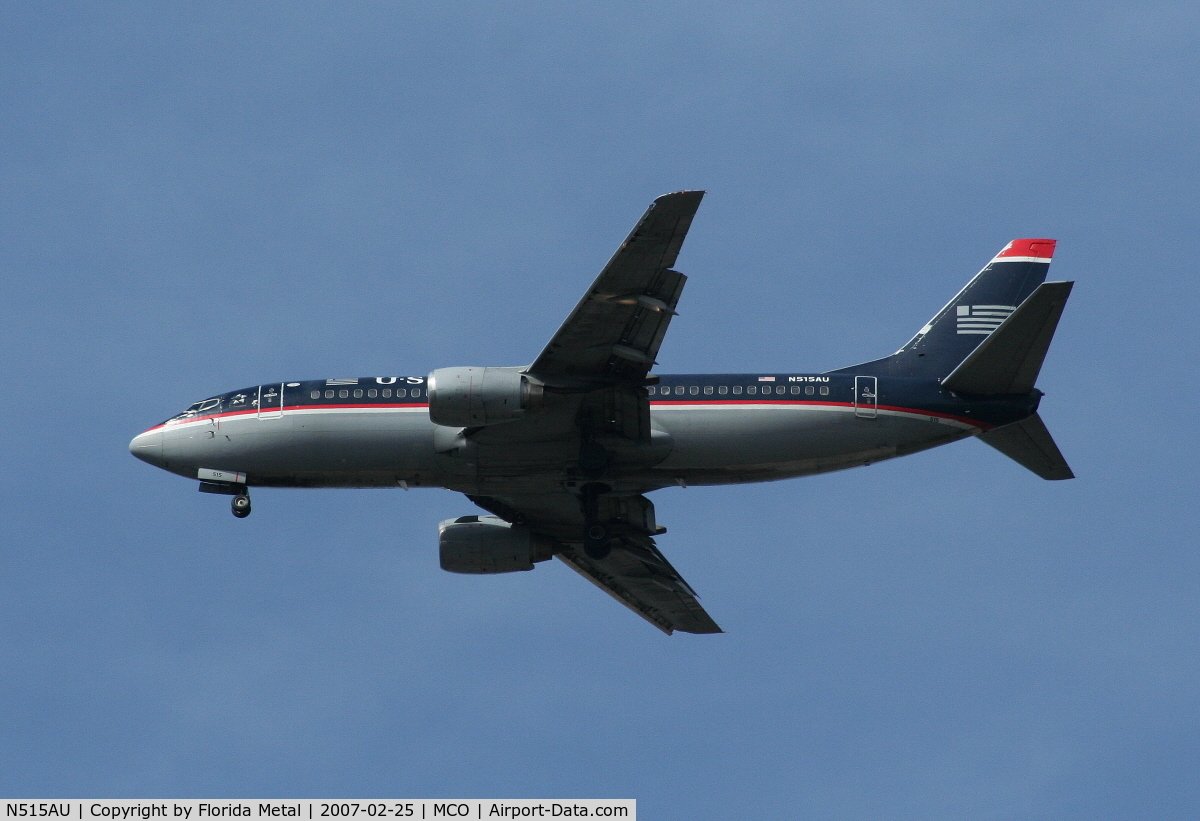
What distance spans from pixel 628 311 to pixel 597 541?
903 centimetres

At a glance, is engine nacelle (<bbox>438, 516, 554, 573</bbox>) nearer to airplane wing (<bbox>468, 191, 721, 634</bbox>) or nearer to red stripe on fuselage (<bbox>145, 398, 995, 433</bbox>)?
airplane wing (<bbox>468, 191, 721, 634</bbox>)

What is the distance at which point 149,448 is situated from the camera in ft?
169

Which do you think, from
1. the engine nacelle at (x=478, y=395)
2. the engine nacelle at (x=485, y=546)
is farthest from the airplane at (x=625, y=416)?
the engine nacelle at (x=485, y=546)

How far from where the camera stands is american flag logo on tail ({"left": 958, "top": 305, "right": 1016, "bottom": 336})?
51.1 metres

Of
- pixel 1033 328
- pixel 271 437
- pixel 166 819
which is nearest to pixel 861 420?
pixel 1033 328

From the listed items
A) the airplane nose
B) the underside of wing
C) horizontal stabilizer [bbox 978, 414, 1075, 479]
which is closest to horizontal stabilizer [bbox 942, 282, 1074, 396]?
horizontal stabilizer [bbox 978, 414, 1075, 479]

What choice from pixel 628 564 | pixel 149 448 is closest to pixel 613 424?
pixel 628 564

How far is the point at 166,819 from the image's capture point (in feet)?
135

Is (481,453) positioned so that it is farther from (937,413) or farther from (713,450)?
(937,413)

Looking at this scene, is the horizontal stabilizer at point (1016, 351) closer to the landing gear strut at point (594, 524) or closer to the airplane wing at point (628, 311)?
the airplane wing at point (628, 311)

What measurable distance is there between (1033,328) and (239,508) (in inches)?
955

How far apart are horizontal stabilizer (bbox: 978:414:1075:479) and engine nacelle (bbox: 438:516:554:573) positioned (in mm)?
15381

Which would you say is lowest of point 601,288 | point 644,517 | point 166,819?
point 166,819

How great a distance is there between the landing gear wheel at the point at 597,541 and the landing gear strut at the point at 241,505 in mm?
10429
